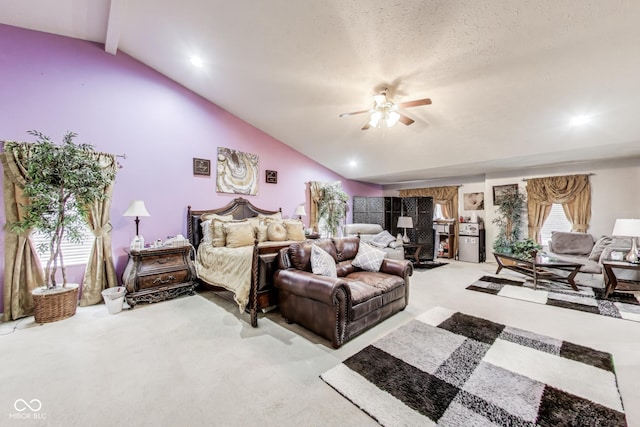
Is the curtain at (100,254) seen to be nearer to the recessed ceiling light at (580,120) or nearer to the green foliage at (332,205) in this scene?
the green foliage at (332,205)

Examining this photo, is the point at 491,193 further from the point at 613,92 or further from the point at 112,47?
the point at 112,47

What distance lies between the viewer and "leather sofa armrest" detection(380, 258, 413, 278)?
10.7 feet

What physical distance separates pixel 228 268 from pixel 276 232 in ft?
4.77

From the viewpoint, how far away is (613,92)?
3090mm

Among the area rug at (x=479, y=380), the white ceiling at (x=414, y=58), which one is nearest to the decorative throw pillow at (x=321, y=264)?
the area rug at (x=479, y=380)

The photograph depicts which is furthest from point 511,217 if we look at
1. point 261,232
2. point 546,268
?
point 261,232

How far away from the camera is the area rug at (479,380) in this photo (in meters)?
1.60

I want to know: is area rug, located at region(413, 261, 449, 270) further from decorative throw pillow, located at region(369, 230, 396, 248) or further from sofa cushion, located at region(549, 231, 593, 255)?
sofa cushion, located at region(549, 231, 593, 255)

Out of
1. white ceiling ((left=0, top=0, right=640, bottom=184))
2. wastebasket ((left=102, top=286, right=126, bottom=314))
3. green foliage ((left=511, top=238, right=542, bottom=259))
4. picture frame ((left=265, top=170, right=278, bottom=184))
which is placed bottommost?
wastebasket ((left=102, top=286, right=126, bottom=314))

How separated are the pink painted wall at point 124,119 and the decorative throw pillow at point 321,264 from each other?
279 centimetres

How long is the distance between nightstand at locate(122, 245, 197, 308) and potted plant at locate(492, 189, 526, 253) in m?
6.71

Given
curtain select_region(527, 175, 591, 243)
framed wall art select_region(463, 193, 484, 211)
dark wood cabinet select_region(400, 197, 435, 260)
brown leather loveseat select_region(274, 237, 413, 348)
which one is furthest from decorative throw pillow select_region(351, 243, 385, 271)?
framed wall art select_region(463, 193, 484, 211)

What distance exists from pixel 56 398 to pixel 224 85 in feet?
13.6

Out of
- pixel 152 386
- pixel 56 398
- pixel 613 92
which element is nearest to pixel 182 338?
pixel 152 386
